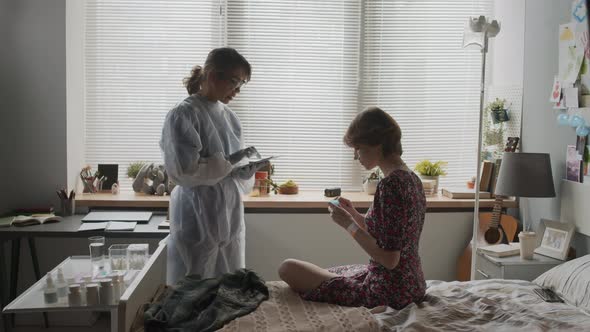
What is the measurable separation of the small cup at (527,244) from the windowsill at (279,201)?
703 millimetres

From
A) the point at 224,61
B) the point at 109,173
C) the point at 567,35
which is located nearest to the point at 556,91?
the point at 567,35

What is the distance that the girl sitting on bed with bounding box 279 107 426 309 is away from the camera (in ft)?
6.70

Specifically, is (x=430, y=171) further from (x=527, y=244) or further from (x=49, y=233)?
(x=49, y=233)

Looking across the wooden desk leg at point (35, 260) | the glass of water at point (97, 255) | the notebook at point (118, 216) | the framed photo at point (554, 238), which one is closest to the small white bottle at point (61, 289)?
the glass of water at point (97, 255)

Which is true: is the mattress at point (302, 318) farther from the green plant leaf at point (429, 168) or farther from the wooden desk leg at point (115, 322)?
the green plant leaf at point (429, 168)

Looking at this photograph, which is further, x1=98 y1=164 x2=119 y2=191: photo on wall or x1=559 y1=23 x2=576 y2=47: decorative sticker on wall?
x1=98 y1=164 x2=119 y2=191: photo on wall

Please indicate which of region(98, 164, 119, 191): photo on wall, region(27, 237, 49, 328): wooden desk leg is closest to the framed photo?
region(98, 164, 119, 191): photo on wall

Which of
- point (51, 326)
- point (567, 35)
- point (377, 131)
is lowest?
point (51, 326)

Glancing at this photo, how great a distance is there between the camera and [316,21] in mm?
3932

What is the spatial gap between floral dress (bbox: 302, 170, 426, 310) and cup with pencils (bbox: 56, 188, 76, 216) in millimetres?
1823

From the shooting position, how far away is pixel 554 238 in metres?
3.05

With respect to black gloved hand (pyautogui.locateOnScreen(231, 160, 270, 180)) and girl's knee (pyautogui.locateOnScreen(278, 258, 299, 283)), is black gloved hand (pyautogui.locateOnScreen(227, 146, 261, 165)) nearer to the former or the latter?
black gloved hand (pyautogui.locateOnScreen(231, 160, 270, 180))

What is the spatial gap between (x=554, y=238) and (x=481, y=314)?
120 cm

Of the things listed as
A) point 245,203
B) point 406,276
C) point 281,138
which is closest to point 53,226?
point 245,203
